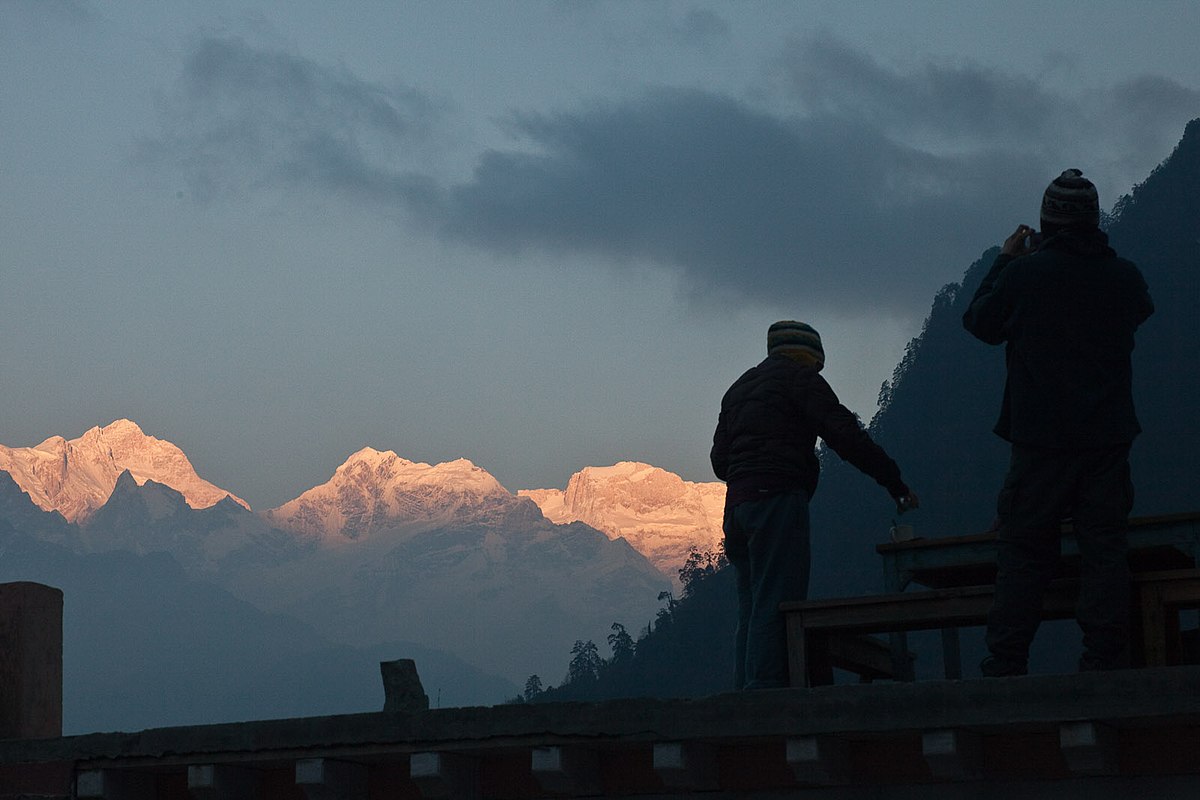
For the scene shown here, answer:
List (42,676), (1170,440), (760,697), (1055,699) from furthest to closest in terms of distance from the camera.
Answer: (1170,440) → (42,676) → (760,697) → (1055,699)

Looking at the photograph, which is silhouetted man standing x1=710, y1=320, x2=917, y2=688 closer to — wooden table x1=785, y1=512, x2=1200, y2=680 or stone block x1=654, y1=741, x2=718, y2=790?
wooden table x1=785, y1=512, x2=1200, y2=680

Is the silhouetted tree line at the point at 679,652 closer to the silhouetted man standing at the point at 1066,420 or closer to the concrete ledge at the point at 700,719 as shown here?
the concrete ledge at the point at 700,719

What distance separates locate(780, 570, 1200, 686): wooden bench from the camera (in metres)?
6.34

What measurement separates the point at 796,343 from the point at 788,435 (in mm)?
540

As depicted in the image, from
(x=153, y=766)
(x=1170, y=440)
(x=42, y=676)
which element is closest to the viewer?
(x=153, y=766)

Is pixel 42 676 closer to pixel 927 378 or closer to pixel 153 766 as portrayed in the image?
pixel 153 766

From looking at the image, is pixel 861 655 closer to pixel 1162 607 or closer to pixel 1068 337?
pixel 1162 607

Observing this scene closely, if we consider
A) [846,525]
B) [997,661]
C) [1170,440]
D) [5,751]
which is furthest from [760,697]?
[846,525]

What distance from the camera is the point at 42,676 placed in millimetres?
8633

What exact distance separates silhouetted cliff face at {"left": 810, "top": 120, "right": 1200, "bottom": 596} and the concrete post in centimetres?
12807

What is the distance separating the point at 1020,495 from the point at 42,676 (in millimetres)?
5572

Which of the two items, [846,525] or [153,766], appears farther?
[846,525]

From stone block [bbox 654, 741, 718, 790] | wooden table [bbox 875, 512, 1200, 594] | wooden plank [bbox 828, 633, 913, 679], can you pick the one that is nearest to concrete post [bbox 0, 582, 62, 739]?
stone block [bbox 654, 741, 718, 790]

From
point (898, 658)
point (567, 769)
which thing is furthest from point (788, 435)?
point (567, 769)
